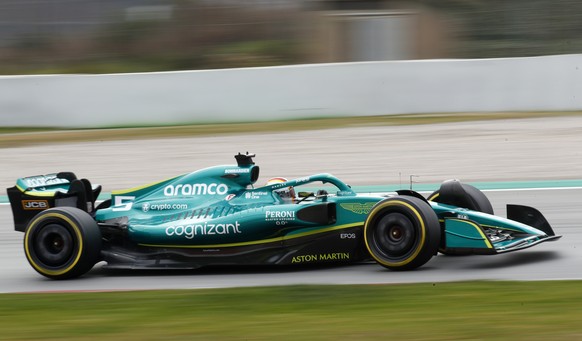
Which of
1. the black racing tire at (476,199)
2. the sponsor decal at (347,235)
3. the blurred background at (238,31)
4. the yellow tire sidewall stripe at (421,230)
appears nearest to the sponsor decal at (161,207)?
the sponsor decal at (347,235)

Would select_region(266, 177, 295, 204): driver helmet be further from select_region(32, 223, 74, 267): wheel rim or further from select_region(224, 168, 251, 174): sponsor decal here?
select_region(32, 223, 74, 267): wheel rim

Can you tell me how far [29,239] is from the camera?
7898mm

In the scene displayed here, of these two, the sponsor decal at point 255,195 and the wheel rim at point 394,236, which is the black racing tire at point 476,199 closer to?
the wheel rim at point 394,236

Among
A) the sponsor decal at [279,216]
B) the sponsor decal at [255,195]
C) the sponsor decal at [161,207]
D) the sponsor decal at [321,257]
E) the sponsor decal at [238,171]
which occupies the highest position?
the sponsor decal at [238,171]

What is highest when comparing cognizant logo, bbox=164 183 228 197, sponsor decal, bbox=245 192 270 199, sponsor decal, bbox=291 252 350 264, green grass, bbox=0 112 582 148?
green grass, bbox=0 112 582 148

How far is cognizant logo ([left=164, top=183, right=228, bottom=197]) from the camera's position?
8125mm

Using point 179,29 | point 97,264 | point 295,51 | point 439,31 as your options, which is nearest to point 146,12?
point 179,29

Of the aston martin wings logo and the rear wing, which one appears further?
the rear wing

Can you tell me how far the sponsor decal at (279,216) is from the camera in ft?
24.8

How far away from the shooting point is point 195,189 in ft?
26.9

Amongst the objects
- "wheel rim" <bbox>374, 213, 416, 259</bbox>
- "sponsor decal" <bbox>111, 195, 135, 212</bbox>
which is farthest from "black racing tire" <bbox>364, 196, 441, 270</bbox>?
"sponsor decal" <bbox>111, 195, 135, 212</bbox>

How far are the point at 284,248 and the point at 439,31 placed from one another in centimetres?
1407

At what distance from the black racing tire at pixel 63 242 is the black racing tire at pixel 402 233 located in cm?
224

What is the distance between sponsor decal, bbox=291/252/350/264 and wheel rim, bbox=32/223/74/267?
1.82m
